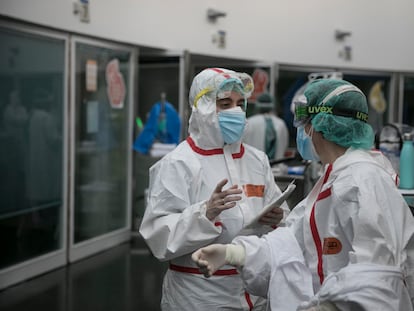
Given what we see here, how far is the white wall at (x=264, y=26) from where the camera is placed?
489cm

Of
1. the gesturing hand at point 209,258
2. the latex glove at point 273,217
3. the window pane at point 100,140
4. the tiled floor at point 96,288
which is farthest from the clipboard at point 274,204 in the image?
the window pane at point 100,140

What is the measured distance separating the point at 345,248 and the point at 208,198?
0.68 meters

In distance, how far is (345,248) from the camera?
56.7 inches

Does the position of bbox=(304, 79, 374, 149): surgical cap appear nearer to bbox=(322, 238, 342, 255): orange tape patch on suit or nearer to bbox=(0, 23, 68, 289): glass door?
bbox=(322, 238, 342, 255): orange tape patch on suit

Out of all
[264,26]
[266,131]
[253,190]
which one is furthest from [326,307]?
[264,26]

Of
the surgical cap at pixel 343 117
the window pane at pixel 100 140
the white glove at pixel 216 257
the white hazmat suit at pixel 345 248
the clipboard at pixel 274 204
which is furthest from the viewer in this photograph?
the window pane at pixel 100 140

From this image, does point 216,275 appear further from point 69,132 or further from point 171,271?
point 69,132

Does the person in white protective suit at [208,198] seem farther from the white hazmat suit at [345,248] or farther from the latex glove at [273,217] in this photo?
the white hazmat suit at [345,248]

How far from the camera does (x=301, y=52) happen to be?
6926mm

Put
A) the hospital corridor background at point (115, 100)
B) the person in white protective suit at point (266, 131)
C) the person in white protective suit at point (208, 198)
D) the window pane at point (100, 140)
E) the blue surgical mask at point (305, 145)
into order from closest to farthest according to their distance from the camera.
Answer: the blue surgical mask at point (305, 145) → the person in white protective suit at point (208, 198) → the hospital corridor background at point (115, 100) → the window pane at point (100, 140) → the person in white protective suit at point (266, 131)

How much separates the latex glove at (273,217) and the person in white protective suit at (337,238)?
0.84 feet

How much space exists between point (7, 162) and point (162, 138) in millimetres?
1721

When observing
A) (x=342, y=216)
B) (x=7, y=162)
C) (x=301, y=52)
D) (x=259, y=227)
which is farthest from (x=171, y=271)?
(x=301, y=52)

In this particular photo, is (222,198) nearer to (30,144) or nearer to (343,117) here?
(343,117)
